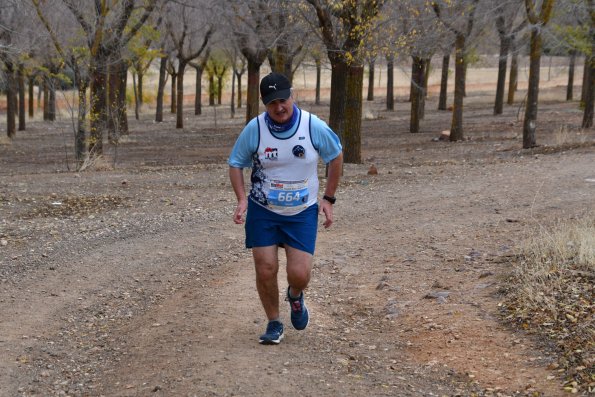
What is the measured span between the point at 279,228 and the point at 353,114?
10421 millimetres

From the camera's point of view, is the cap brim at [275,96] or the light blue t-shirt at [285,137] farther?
the light blue t-shirt at [285,137]

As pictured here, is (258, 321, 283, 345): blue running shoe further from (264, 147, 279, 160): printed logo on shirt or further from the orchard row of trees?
the orchard row of trees

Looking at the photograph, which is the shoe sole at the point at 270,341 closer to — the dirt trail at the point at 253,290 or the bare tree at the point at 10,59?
the dirt trail at the point at 253,290

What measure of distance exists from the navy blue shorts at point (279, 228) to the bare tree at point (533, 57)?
1264cm

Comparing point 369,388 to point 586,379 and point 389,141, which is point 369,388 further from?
point 389,141

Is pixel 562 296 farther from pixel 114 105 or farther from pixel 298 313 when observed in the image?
pixel 114 105

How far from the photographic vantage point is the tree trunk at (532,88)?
55.5 ft

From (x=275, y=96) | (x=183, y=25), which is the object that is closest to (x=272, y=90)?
(x=275, y=96)

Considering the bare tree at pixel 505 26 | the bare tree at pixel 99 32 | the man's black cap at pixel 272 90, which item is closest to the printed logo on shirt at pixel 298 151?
the man's black cap at pixel 272 90

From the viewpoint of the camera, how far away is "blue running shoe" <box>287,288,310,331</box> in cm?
541

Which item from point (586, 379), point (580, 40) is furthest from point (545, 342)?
point (580, 40)

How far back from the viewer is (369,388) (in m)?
4.64

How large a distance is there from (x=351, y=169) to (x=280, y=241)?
10256 millimetres

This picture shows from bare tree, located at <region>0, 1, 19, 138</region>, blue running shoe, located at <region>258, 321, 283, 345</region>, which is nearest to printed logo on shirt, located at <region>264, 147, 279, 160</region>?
blue running shoe, located at <region>258, 321, 283, 345</region>
